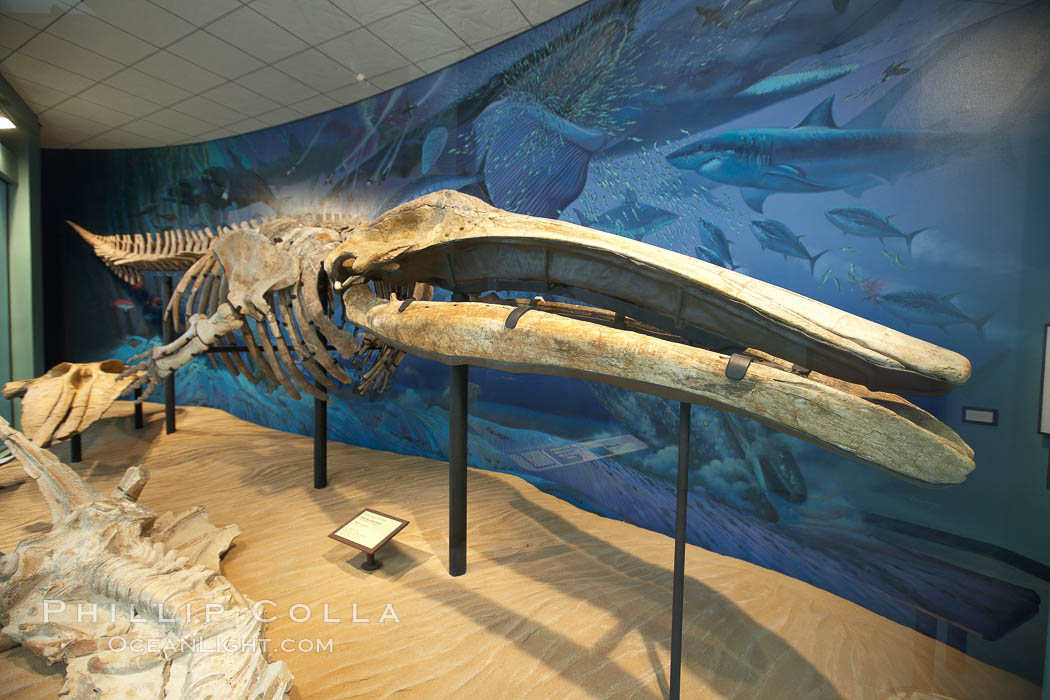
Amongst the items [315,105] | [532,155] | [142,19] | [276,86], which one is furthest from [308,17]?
[532,155]

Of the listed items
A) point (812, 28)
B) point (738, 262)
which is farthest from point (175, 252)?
point (812, 28)

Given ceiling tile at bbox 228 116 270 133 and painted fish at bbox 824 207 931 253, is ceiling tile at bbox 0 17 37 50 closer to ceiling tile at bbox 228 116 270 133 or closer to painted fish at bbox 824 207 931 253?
ceiling tile at bbox 228 116 270 133

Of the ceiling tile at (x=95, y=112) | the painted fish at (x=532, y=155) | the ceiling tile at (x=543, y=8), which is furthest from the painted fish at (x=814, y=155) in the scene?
the ceiling tile at (x=95, y=112)

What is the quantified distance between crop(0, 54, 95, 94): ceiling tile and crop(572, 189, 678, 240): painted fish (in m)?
4.13

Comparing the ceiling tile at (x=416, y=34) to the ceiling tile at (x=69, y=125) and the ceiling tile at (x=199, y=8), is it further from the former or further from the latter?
the ceiling tile at (x=69, y=125)

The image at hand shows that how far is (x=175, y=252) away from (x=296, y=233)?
2.08 metres

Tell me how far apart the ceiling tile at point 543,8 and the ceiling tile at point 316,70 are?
1976 millimetres

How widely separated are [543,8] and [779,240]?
273 centimetres

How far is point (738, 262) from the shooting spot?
2896mm

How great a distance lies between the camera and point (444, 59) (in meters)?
4.16

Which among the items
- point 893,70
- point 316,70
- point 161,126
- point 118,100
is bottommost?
point 893,70

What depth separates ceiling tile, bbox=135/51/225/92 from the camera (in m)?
3.85

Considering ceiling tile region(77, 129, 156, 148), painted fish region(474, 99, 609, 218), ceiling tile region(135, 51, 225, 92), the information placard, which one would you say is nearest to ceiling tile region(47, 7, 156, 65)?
ceiling tile region(135, 51, 225, 92)

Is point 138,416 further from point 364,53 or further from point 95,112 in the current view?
point 364,53
